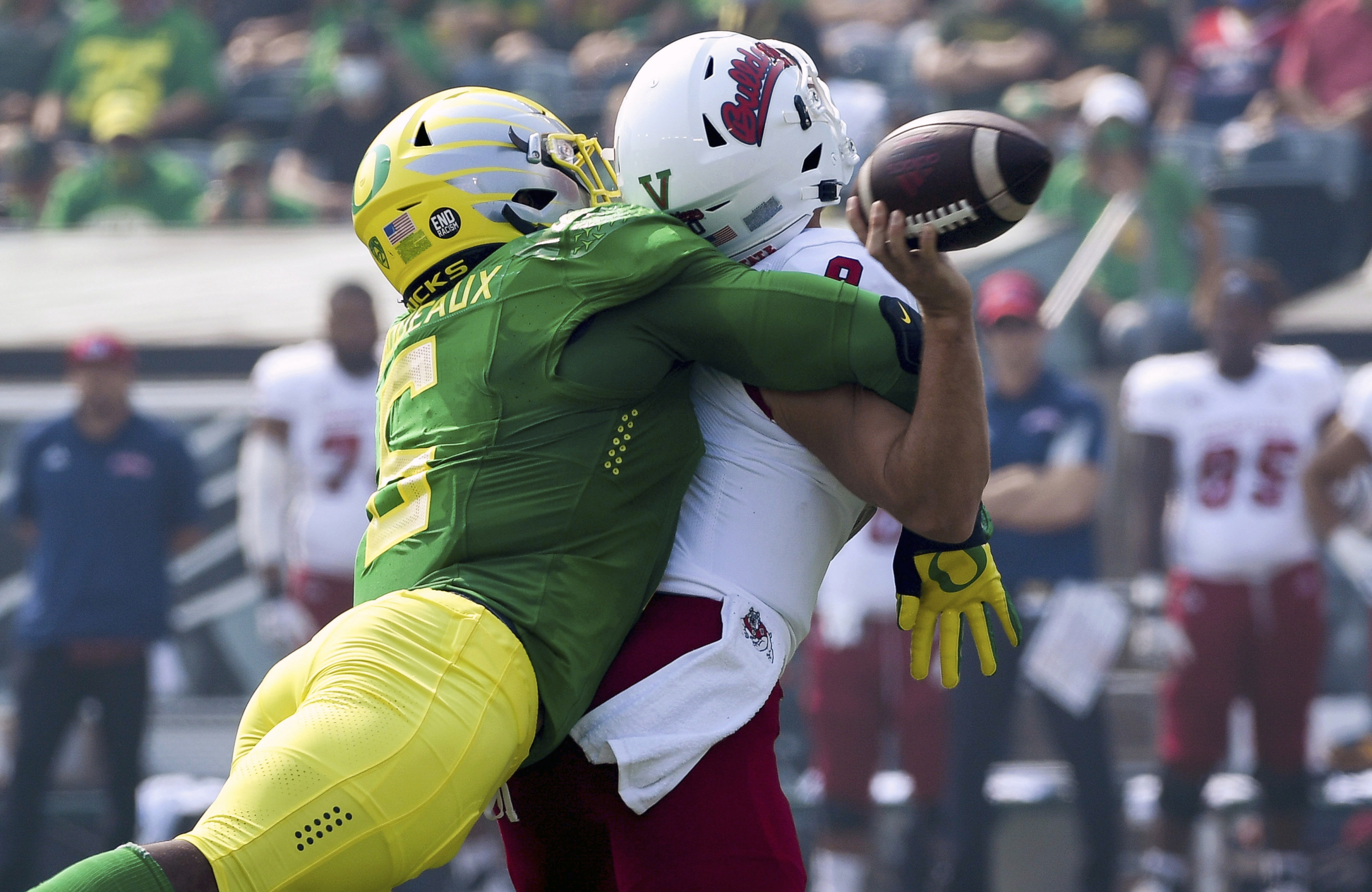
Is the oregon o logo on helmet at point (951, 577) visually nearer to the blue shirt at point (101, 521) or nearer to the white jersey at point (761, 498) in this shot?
the white jersey at point (761, 498)

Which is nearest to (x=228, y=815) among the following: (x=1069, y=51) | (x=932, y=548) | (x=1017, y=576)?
(x=932, y=548)

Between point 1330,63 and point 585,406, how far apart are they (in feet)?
20.7

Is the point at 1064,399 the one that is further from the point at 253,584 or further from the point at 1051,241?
the point at 253,584

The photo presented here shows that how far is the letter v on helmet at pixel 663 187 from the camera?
275cm

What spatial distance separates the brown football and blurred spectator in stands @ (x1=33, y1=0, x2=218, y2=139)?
756 cm

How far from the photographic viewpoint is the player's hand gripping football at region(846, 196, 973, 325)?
237cm

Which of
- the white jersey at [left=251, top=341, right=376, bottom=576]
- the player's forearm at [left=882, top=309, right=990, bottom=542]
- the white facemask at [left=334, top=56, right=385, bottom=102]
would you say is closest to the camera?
the player's forearm at [left=882, top=309, right=990, bottom=542]

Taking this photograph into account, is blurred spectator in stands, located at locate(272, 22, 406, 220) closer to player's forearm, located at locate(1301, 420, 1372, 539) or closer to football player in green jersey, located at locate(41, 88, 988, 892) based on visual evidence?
player's forearm, located at locate(1301, 420, 1372, 539)

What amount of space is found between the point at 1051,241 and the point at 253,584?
3.52 meters

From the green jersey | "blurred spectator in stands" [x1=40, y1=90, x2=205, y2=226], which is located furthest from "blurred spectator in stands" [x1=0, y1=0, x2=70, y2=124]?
the green jersey

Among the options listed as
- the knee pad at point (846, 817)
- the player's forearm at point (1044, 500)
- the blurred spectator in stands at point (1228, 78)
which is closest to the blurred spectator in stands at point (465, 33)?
the blurred spectator in stands at point (1228, 78)

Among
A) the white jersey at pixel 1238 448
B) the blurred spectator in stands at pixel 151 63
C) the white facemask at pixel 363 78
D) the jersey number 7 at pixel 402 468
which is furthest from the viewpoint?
the blurred spectator in stands at pixel 151 63

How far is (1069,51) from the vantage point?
834cm

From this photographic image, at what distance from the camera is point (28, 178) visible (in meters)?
9.19
